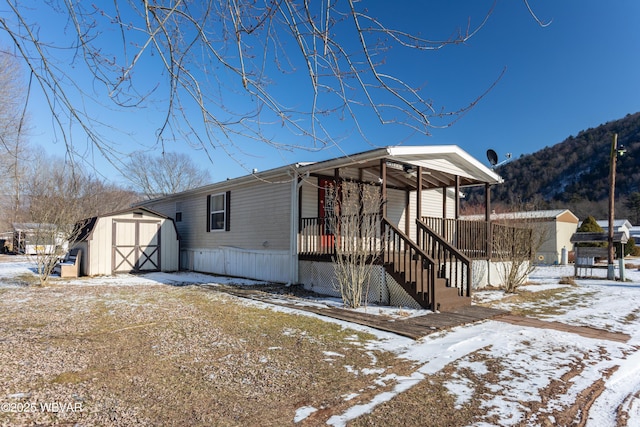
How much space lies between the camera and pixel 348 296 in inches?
294

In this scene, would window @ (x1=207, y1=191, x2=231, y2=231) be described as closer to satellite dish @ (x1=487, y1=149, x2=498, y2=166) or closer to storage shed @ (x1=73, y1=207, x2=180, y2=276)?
storage shed @ (x1=73, y1=207, x2=180, y2=276)

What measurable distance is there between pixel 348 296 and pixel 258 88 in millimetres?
5255

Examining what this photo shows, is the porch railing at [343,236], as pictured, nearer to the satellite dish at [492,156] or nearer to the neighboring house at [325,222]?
the neighboring house at [325,222]

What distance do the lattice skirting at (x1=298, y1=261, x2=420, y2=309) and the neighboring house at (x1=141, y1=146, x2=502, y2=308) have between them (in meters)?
0.02

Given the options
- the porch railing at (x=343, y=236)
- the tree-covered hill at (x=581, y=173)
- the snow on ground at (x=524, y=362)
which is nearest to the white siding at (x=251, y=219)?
the porch railing at (x=343, y=236)

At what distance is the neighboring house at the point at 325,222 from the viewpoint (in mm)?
7758

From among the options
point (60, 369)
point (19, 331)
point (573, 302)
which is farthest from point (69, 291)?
point (573, 302)

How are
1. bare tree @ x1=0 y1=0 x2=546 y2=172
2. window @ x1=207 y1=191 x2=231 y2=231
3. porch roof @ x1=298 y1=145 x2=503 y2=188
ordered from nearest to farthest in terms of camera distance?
bare tree @ x1=0 y1=0 x2=546 y2=172
porch roof @ x1=298 y1=145 x2=503 y2=188
window @ x1=207 y1=191 x2=231 y2=231

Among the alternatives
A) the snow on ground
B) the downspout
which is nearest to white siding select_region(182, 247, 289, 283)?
the downspout

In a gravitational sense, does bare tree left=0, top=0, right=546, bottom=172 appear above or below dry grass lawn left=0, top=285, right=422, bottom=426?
above

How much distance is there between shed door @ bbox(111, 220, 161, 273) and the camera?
43.7ft

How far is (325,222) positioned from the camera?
9078 mm

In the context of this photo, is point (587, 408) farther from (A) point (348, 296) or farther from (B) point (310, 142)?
(A) point (348, 296)

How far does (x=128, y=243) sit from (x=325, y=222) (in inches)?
323
